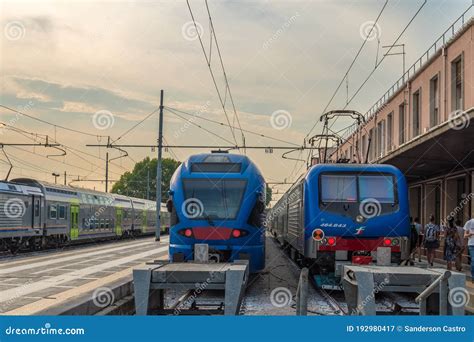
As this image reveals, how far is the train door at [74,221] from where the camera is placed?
33.7 metres

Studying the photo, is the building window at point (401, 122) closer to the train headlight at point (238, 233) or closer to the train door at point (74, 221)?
the train door at point (74, 221)

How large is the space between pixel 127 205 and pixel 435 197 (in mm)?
26754

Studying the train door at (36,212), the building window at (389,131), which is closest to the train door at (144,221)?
the train door at (36,212)

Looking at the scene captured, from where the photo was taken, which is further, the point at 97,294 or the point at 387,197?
the point at 387,197

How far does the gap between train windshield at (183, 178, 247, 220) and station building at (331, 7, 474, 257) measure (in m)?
3.40

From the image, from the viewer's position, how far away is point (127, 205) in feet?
155

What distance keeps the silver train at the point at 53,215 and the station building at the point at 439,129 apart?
13678 millimetres

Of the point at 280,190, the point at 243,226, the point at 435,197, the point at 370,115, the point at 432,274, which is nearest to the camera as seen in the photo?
the point at 432,274

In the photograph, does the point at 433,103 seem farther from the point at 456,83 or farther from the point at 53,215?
the point at 53,215

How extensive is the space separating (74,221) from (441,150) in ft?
74.2

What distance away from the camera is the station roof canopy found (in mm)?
12570

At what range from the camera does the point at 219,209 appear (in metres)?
13.0

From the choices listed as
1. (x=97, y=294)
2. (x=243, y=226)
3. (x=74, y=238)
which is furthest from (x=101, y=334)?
(x=74, y=238)

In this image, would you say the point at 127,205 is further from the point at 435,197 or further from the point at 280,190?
the point at 280,190
